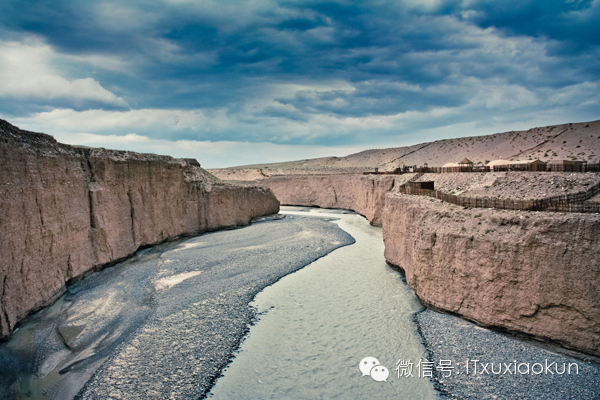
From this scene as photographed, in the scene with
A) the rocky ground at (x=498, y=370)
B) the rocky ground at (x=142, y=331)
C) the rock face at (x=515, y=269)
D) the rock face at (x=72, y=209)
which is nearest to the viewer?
the rocky ground at (x=498, y=370)

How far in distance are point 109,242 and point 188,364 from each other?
36.6 ft

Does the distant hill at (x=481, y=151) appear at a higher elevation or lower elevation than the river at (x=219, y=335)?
higher

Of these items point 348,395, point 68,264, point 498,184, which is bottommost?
point 348,395

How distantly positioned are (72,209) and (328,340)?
12.9m

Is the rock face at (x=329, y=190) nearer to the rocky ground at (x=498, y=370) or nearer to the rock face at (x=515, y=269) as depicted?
the rock face at (x=515, y=269)

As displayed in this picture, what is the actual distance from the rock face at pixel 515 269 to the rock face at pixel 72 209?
47.0 feet

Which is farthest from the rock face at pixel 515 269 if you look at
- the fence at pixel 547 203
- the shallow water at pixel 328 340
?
the shallow water at pixel 328 340

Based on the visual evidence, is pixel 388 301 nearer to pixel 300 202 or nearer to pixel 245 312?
pixel 245 312

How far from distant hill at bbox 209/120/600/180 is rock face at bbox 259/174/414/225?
34.9ft

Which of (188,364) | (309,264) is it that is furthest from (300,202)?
(188,364)

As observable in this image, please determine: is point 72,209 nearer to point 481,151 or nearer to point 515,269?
point 515,269

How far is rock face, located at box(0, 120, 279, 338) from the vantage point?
1084 centimetres

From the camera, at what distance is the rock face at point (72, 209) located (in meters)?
10.8

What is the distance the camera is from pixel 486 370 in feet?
29.0
